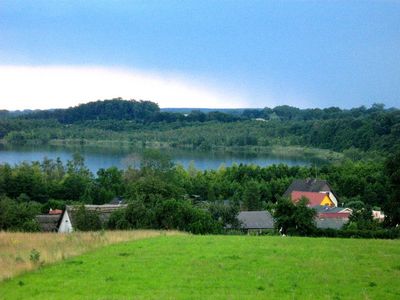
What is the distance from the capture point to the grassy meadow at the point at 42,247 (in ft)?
38.0

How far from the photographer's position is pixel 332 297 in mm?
9055

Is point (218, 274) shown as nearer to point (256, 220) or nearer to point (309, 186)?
point (256, 220)

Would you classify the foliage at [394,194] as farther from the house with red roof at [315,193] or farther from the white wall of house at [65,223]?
the house with red roof at [315,193]

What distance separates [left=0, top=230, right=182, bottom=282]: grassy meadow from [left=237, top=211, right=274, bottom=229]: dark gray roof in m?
21.3

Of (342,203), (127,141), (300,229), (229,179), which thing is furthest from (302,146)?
(300,229)

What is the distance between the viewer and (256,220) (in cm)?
4116

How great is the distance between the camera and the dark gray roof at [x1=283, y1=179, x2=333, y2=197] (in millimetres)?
61394

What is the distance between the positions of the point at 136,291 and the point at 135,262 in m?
2.86

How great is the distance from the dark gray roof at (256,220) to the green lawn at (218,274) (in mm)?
24169

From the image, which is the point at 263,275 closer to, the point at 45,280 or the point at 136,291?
the point at 136,291

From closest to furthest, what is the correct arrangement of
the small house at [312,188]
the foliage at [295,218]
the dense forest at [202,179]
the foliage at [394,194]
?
the foliage at [295,218]
the dense forest at [202,179]
the foliage at [394,194]
the small house at [312,188]

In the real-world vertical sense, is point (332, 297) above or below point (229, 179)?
above

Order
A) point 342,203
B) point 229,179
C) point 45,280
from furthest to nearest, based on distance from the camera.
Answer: point 229,179
point 342,203
point 45,280

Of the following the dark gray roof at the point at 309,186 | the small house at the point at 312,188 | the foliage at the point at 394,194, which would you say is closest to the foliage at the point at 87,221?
the foliage at the point at 394,194
